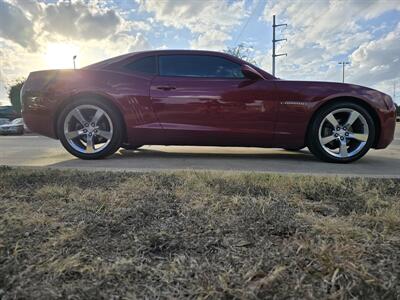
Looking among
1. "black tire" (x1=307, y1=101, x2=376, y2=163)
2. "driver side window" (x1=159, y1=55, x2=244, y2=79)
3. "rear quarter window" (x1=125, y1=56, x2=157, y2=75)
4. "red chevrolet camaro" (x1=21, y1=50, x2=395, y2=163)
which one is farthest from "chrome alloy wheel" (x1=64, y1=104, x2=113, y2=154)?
"black tire" (x1=307, y1=101, x2=376, y2=163)

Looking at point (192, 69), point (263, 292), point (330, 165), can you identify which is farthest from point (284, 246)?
point (192, 69)

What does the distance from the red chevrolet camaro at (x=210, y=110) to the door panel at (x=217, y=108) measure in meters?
0.01

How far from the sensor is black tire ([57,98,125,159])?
3.90 meters

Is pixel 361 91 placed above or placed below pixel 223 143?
above

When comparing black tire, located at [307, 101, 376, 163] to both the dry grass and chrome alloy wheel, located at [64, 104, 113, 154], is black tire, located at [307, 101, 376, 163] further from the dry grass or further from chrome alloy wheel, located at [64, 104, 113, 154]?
chrome alloy wheel, located at [64, 104, 113, 154]

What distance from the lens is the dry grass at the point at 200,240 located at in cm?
120

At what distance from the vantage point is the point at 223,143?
3.99 meters

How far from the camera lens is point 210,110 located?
3.88 metres

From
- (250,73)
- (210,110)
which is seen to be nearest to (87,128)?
(210,110)

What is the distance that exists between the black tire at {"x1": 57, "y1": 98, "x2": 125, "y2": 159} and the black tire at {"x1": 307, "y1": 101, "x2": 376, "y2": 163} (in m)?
2.12

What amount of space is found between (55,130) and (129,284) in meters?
3.20

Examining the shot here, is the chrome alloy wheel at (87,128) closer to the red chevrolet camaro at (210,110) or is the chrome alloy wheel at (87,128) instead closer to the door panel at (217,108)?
the red chevrolet camaro at (210,110)

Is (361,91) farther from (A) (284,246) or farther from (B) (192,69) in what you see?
(A) (284,246)

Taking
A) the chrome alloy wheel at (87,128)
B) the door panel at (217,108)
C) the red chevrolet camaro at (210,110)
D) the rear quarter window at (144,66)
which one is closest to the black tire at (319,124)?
the red chevrolet camaro at (210,110)
